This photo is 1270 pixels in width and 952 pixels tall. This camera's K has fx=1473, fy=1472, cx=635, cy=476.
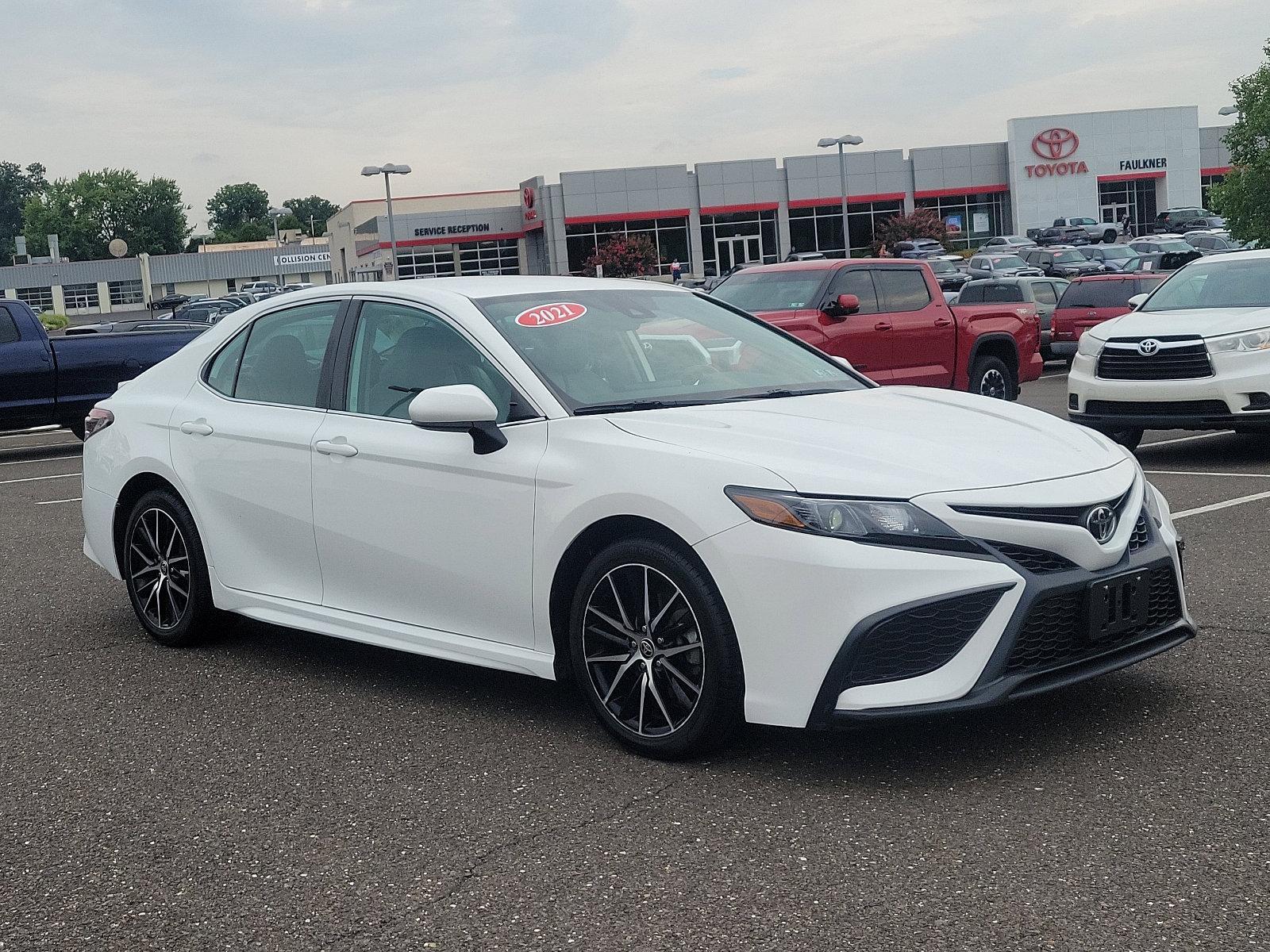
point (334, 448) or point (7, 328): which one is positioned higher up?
point (7, 328)

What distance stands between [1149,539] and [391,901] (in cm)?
255

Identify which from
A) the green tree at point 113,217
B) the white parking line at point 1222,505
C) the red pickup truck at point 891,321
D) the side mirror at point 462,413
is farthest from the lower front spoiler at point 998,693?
the green tree at point 113,217

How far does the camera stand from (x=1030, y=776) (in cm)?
425

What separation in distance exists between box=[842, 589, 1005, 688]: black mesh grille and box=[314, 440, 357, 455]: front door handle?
2.19 meters

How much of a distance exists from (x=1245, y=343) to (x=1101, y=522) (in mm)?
7666

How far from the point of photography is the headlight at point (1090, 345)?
39.0 feet

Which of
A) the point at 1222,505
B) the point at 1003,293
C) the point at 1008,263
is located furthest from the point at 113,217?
the point at 1222,505

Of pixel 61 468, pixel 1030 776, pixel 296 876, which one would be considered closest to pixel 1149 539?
pixel 1030 776

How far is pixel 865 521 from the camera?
4.12 meters

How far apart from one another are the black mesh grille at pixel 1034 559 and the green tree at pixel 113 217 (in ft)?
500

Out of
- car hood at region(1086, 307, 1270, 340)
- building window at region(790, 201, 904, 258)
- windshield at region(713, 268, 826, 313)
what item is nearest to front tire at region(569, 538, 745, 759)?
car hood at region(1086, 307, 1270, 340)

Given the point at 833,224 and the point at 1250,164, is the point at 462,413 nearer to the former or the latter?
the point at 1250,164

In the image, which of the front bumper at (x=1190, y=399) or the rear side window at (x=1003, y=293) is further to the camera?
the rear side window at (x=1003, y=293)

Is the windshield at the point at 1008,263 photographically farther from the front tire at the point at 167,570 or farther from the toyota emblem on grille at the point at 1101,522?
the toyota emblem on grille at the point at 1101,522
